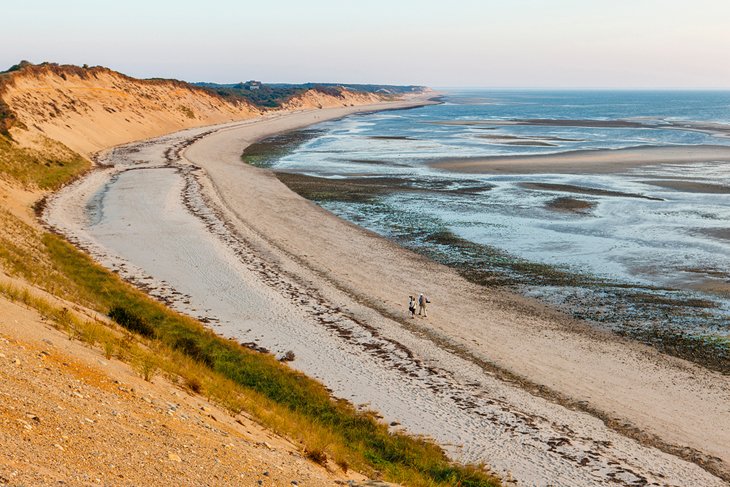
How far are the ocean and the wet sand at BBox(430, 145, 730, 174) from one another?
2.13 meters

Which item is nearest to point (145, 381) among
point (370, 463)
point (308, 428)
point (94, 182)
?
point (308, 428)

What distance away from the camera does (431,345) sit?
2384 cm

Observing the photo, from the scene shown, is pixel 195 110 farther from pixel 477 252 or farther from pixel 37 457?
pixel 37 457

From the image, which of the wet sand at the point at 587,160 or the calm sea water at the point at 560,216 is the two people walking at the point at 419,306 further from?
the wet sand at the point at 587,160

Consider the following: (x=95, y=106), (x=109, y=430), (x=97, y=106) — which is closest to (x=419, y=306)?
(x=109, y=430)

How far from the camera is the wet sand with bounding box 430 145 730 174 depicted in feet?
220

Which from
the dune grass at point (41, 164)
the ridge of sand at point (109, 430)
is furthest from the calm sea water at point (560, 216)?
the dune grass at point (41, 164)

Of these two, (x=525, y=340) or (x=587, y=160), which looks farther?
(x=587, y=160)

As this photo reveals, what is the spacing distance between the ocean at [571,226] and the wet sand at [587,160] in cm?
213

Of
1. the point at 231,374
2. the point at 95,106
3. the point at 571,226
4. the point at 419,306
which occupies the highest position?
the point at 95,106

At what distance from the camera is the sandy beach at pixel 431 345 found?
17.6 meters

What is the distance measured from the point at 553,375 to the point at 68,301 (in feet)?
51.3

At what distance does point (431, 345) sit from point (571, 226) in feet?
69.3

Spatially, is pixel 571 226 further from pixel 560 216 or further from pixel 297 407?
pixel 297 407
